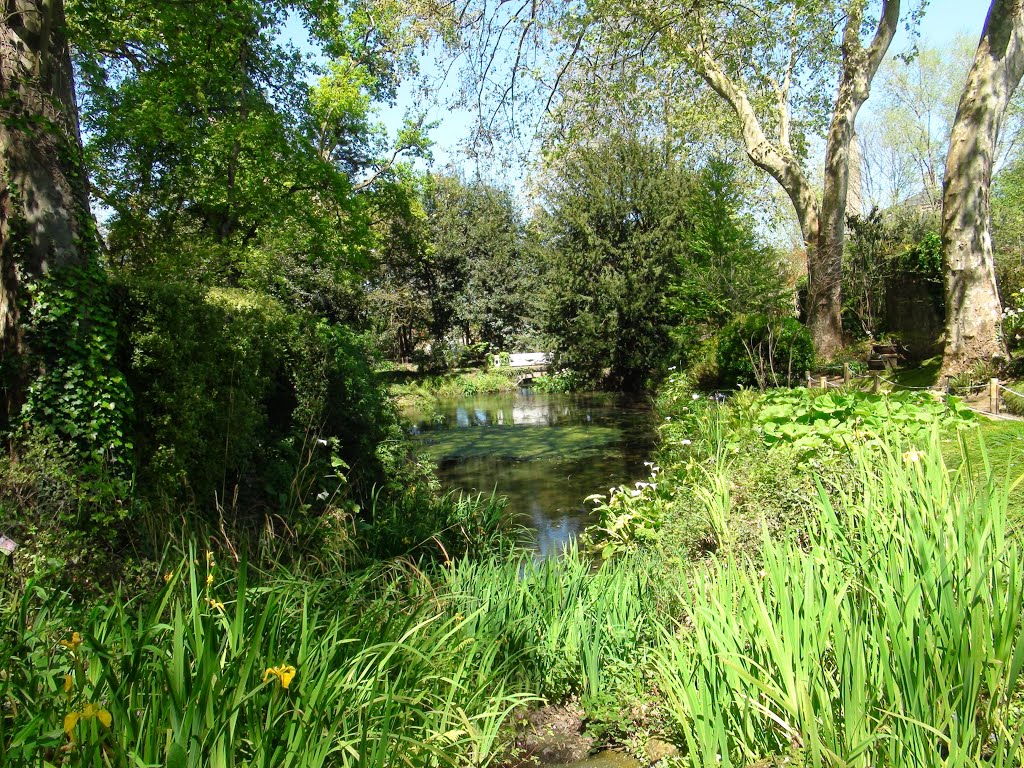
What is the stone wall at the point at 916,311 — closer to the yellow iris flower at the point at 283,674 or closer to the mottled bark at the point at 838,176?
the mottled bark at the point at 838,176

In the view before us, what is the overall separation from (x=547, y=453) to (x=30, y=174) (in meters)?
10.2

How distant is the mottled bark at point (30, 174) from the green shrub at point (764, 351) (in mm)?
11189

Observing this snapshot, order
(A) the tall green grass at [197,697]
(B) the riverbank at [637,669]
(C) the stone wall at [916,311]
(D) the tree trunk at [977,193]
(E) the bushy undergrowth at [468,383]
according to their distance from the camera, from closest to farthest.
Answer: (A) the tall green grass at [197,697], (B) the riverbank at [637,669], (D) the tree trunk at [977,193], (C) the stone wall at [916,311], (E) the bushy undergrowth at [468,383]

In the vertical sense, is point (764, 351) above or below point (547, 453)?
above

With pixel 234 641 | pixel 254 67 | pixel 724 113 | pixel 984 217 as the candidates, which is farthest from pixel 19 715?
pixel 724 113

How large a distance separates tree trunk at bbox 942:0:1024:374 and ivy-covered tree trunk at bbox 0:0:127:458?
11064 millimetres

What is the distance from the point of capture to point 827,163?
13969mm

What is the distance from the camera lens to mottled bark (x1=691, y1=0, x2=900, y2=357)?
12.7 m

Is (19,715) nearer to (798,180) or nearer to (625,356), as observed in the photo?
(798,180)

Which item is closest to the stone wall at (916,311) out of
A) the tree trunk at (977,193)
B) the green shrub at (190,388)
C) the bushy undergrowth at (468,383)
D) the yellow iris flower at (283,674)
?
the tree trunk at (977,193)

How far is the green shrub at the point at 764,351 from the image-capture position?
43.6ft

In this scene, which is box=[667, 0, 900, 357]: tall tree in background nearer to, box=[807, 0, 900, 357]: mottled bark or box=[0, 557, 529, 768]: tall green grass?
box=[807, 0, 900, 357]: mottled bark

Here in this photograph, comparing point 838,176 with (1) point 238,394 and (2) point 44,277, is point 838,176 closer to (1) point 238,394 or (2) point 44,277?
(1) point 238,394

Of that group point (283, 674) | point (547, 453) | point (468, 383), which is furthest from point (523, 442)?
point (468, 383)
